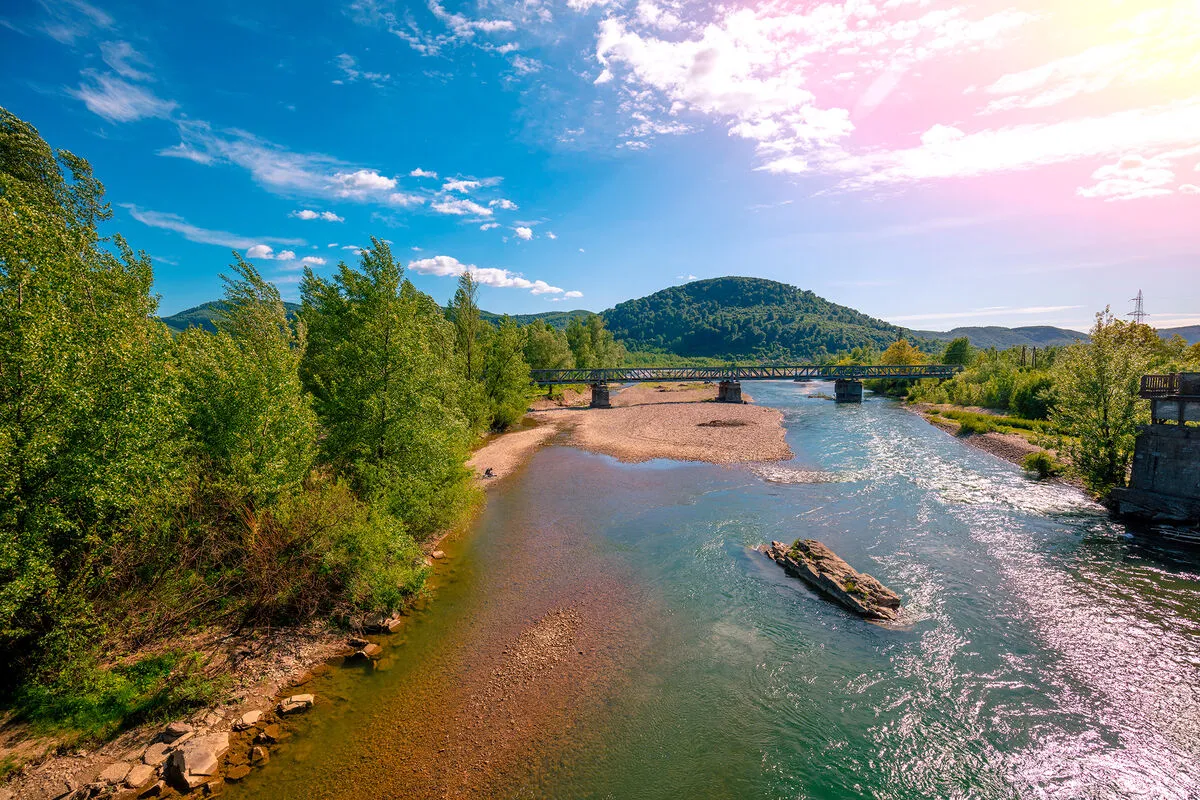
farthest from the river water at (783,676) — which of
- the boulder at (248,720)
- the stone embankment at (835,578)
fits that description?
the boulder at (248,720)

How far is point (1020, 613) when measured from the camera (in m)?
18.2

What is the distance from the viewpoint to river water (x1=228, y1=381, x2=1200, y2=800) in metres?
12.0

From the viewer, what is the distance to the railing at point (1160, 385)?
23.9 meters

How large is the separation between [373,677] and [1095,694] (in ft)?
77.3

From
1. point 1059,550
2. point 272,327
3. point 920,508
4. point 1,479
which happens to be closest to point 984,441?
point 920,508

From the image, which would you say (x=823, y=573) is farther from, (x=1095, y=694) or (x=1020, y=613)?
(x=1095, y=694)

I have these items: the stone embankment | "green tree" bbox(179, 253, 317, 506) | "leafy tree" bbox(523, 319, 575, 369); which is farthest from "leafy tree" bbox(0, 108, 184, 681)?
"leafy tree" bbox(523, 319, 575, 369)

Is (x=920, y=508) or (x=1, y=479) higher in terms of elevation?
(x=1, y=479)

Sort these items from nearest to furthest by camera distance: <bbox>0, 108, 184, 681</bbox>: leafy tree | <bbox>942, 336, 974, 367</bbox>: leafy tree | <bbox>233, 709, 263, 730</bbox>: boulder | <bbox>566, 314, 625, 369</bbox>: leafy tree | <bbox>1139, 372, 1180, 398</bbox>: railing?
<bbox>0, 108, 184, 681</bbox>: leafy tree, <bbox>233, 709, 263, 730</bbox>: boulder, <bbox>1139, 372, 1180, 398</bbox>: railing, <bbox>942, 336, 974, 367</bbox>: leafy tree, <bbox>566, 314, 625, 369</bbox>: leafy tree

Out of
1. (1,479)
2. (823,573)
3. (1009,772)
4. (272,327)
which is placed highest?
(272,327)

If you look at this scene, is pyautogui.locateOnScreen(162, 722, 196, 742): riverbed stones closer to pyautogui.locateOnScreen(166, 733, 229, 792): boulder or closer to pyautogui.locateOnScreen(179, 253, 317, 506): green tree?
pyautogui.locateOnScreen(166, 733, 229, 792): boulder

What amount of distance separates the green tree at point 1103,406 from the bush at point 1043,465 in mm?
6728

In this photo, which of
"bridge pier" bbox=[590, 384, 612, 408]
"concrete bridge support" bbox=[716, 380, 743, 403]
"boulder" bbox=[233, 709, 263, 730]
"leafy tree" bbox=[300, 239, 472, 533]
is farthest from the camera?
"concrete bridge support" bbox=[716, 380, 743, 403]

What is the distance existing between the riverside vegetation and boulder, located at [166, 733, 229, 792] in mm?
1740
